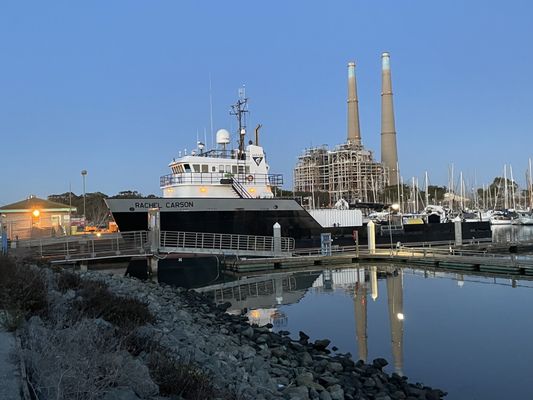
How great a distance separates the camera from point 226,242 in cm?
2680

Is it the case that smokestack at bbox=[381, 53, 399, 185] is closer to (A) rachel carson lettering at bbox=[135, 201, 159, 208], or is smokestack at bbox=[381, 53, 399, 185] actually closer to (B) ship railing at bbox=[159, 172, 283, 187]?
(B) ship railing at bbox=[159, 172, 283, 187]

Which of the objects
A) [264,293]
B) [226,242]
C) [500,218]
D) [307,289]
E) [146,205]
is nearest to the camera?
[264,293]

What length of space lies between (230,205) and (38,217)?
1139 centimetres

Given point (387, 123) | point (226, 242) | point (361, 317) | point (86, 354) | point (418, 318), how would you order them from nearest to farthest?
point (86, 354) → point (418, 318) → point (361, 317) → point (226, 242) → point (387, 123)

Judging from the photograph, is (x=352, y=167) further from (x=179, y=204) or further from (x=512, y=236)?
(x=179, y=204)

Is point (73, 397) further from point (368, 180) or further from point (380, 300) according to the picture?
point (368, 180)

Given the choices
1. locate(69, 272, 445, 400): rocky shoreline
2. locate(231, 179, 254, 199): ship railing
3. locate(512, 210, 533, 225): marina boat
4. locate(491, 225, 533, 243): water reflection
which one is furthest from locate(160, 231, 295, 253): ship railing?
locate(512, 210, 533, 225): marina boat

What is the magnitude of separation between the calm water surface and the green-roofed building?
13016 mm

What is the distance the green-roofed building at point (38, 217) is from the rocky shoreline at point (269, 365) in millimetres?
19771

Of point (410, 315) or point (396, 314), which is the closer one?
point (410, 315)

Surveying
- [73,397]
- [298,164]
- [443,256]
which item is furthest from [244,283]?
[298,164]

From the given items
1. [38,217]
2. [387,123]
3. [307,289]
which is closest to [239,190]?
[307,289]

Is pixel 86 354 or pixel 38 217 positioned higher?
pixel 38 217

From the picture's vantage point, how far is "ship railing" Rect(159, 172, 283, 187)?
28.4 meters
